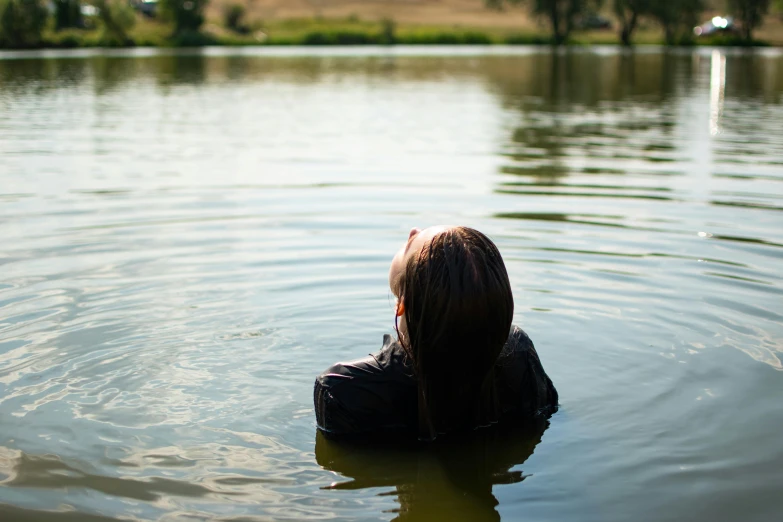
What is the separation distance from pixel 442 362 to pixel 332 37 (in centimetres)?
8182

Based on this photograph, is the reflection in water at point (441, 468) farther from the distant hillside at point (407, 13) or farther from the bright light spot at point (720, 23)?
the distant hillside at point (407, 13)

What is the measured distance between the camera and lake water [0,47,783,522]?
13.7 ft

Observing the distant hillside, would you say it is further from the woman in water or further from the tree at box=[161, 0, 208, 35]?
the woman in water

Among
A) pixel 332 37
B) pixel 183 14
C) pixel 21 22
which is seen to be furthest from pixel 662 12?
pixel 21 22

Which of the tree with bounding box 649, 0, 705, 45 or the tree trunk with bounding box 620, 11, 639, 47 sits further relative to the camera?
the tree trunk with bounding box 620, 11, 639, 47

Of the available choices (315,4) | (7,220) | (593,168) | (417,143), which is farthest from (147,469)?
(315,4)

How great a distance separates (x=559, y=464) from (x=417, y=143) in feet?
38.8

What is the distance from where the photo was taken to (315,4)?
379ft

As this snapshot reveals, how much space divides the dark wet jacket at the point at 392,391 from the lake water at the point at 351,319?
13cm

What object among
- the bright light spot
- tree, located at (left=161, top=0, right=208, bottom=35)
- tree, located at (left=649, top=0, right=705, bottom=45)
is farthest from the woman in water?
the bright light spot

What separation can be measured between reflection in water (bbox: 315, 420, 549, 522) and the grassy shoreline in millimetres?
73995

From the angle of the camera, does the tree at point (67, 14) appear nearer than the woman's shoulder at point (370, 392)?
No

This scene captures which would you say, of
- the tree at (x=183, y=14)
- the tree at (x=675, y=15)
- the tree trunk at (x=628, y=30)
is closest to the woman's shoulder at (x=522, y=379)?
the tree at (x=675, y=15)

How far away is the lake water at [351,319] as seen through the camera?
4.18m
